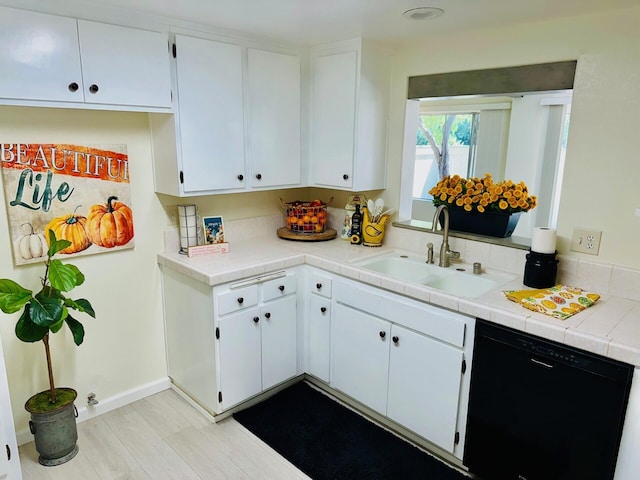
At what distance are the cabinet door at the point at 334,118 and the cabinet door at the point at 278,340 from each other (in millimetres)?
855

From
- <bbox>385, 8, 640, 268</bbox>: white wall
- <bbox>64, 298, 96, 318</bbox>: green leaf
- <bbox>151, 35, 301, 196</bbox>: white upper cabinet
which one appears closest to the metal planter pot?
<bbox>64, 298, 96, 318</bbox>: green leaf

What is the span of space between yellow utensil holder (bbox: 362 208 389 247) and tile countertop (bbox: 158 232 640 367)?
0.06 metres

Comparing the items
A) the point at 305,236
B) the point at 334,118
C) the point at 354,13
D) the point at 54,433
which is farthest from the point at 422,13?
the point at 54,433

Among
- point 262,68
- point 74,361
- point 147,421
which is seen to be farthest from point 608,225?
point 74,361

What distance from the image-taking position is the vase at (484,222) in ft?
7.95

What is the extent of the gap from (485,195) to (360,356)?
1.15 m

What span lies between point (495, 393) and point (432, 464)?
0.56 m

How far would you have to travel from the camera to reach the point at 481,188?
2473mm

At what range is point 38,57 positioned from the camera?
183cm

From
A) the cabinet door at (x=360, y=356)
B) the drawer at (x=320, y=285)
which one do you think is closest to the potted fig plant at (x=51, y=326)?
the drawer at (x=320, y=285)

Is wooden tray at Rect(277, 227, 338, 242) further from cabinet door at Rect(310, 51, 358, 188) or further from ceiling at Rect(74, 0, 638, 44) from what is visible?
ceiling at Rect(74, 0, 638, 44)

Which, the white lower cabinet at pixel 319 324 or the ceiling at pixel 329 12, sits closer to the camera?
the ceiling at pixel 329 12

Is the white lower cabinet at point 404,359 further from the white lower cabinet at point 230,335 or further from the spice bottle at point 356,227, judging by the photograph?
the spice bottle at point 356,227

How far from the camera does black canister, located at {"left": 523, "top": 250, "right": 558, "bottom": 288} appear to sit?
2.07 metres
